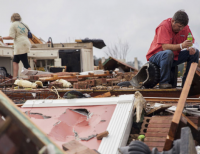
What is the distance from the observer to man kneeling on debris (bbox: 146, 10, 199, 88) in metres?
3.64

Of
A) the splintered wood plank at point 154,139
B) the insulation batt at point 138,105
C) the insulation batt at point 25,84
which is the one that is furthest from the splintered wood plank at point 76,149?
the insulation batt at point 25,84

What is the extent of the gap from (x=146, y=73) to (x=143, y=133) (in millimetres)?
2335

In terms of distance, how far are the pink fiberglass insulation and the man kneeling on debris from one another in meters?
1.69

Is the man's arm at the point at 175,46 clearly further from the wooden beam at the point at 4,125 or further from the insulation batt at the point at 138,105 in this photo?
the wooden beam at the point at 4,125

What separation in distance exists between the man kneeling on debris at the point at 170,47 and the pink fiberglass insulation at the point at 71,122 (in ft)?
5.55

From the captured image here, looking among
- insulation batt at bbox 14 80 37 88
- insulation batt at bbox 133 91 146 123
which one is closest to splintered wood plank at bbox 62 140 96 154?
insulation batt at bbox 133 91 146 123

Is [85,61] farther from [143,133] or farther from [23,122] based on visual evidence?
[23,122]

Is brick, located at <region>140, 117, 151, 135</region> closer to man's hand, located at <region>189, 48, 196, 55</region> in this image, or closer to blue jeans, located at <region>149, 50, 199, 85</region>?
blue jeans, located at <region>149, 50, 199, 85</region>

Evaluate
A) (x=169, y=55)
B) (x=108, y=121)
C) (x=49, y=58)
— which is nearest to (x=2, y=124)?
(x=108, y=121)

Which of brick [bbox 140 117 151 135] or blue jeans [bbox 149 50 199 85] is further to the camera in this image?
blue jeans [bbox 149 50 199 85]

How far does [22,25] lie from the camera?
6.22 meters

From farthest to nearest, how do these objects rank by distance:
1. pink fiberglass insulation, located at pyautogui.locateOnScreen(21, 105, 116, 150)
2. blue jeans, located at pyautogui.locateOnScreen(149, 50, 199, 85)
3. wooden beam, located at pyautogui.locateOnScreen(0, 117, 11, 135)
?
blue jeans, located at pyautogui.locateOnScreen(149, 50, 199, 85)
pink fiberglass insulation, located at pyautogui.locateOnScreen(21, 105, 116, 150)
wooden beam, located at pyautogui.locateOnScreen(0, 117, 11, 135)

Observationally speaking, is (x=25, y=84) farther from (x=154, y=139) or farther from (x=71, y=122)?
(x=154, y=139)

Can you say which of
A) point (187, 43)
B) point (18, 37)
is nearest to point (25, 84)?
point (18, 37)
